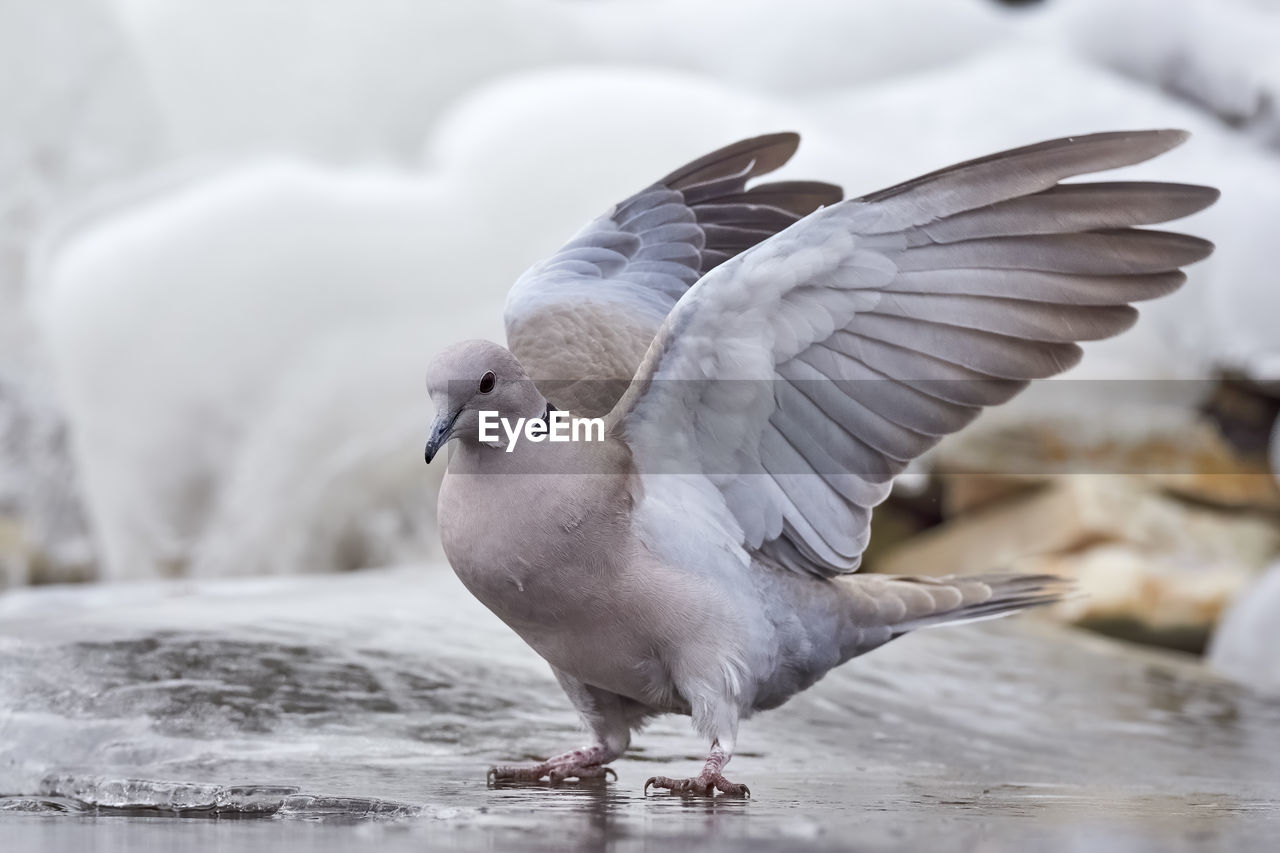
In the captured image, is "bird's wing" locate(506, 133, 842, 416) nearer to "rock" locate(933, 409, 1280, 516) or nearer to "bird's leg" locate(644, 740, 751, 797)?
"bird's leg" locate(644, 740, 751, 797)

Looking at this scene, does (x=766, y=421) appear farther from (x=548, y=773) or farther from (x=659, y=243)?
(x=659, y=243)

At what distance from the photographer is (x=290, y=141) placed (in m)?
8.57

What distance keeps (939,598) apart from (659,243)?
108cm

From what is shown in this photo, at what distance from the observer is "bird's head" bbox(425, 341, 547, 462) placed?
2.65 metres

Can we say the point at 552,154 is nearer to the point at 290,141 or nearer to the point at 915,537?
the point at 290,141

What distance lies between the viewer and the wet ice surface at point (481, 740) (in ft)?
7.63

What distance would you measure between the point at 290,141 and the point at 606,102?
1.81 meters

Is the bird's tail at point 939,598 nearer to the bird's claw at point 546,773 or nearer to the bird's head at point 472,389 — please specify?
the bird's claw at point 546,773

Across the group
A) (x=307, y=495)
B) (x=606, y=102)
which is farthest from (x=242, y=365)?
(x=606, y=102)

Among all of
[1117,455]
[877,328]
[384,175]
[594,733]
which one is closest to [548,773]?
[594,733]

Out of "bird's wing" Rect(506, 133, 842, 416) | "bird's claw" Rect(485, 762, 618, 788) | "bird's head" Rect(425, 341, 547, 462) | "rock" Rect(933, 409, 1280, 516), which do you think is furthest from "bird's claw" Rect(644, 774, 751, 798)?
"rock" Rect(933, 409, 1280, 516)

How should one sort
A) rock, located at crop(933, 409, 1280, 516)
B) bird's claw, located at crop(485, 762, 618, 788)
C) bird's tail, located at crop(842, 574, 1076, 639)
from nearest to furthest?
bird's claw, located at crop(485, 762, 618, 788), bird's tail, located at crop(842, 574, 1076, 639), rock, located at crop(933, 409, 1280, 516)

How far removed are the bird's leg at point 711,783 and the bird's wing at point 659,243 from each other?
0.94m

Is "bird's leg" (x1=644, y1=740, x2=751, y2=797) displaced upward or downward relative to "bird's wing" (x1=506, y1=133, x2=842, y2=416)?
downward
